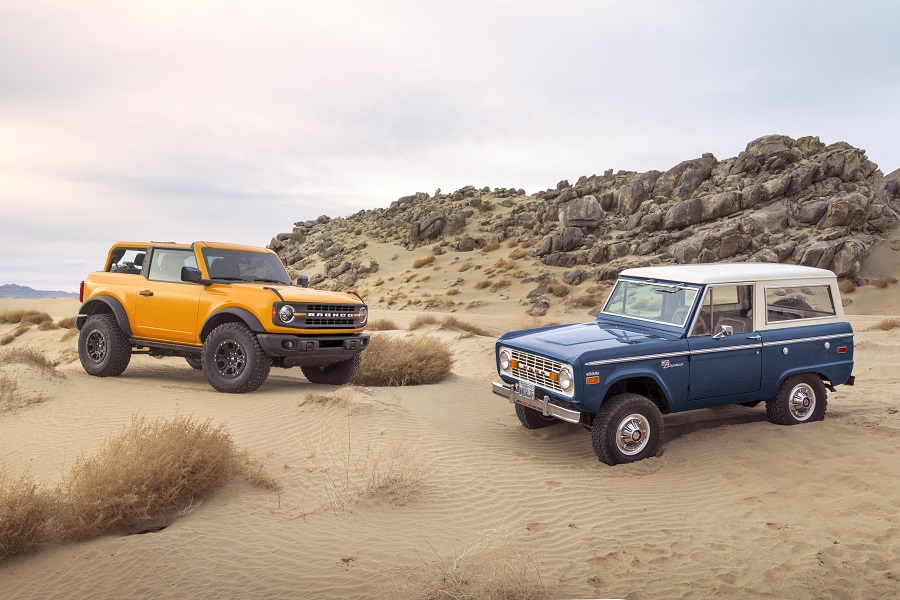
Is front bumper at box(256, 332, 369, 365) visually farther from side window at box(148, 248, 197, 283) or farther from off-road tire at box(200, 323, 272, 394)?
side window at box(148, 248, 197, 283)

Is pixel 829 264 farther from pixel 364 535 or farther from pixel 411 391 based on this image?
pixel 364 535

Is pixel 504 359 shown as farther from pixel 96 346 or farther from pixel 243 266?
pixel 96 346

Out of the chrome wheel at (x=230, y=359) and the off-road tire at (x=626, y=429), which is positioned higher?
the chrome wheel at (x=230, y=359)

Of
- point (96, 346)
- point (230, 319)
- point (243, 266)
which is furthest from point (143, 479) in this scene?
point (96, 346)

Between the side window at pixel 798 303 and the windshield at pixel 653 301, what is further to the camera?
the side window at pixel 798 303

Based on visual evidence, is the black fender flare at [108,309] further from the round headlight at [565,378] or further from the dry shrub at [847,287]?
the dry shrub at [847,287]

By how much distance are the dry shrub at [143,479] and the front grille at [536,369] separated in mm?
3559

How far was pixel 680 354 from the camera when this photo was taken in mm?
7855

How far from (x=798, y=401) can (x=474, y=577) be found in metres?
6.31

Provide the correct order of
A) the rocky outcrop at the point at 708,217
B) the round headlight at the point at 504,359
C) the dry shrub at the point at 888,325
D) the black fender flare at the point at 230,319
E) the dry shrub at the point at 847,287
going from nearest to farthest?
the round headlight at the point at 504,359 → the black fender flare at the point at 230,319 → the dry shrub at the point at 888,325 → the dry shrub at the point at 847,287 → the rocky outcrop at the point at 708,217

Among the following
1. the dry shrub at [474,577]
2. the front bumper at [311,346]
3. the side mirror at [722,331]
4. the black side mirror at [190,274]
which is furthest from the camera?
the black side mirror at [190,274]

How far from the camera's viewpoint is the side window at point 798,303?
8773 mm

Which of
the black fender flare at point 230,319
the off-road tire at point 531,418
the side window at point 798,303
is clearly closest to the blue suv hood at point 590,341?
the off-road tire at point 531,418

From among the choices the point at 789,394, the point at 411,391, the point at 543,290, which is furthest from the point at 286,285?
the point at 543,290
